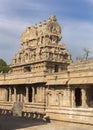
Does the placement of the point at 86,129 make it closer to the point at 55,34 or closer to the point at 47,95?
the point at 47,95

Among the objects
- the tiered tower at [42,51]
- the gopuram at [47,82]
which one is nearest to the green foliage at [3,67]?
the gopuram at [47,82]

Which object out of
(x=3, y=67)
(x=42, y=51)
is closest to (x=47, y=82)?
(x=42, y=51)

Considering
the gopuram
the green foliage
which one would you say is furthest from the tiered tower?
the green foliage

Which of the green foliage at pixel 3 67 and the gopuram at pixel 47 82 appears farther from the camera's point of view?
the green foliage at pixel 3 67

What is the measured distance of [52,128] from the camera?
25859mm

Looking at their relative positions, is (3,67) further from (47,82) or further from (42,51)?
(47,82)

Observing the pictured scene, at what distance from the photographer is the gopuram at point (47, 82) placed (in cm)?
2850

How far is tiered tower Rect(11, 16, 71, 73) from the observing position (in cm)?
4281

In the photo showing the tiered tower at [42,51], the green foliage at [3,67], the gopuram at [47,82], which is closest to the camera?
the gopuram at [47,82]

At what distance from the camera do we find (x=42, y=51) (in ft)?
144

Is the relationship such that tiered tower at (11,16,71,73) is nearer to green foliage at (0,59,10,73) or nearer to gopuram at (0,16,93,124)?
gopuram at (0,16,93,124)

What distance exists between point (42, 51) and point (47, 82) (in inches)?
421

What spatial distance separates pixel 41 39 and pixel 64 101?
17302 millimetres

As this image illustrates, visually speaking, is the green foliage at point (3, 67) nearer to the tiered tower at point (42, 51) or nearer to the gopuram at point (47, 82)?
the gopuram at point (47, 82)
